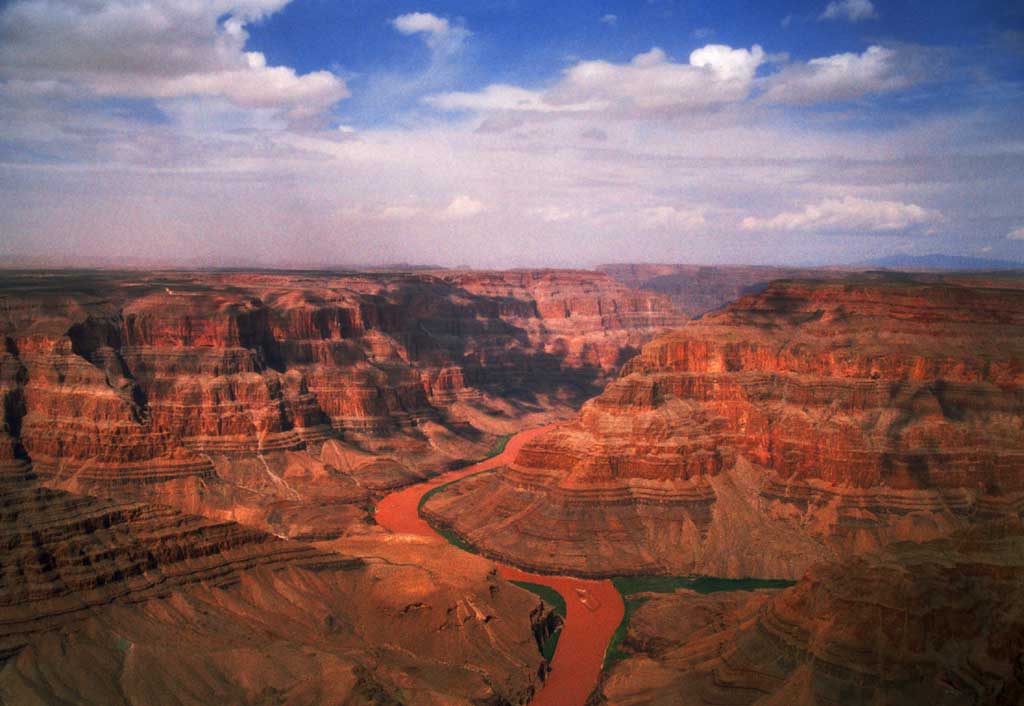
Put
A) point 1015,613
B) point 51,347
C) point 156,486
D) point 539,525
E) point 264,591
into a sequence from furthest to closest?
1. point 51,347
2. point 156,486
3. point 539,525
4. point 264,591
5. point 1015,613

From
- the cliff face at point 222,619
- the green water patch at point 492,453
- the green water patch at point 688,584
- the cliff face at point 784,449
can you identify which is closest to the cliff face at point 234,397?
the green water patch at point 492,453

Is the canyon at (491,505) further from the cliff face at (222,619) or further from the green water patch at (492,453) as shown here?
the green water patch at (492,453)

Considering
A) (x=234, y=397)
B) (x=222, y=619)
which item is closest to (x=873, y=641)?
(x=222, y=619)

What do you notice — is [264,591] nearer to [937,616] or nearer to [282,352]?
[937,616]

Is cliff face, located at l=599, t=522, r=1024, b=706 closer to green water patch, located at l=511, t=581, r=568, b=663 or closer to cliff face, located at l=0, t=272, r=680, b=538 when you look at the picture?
green water patch, located at l=511, t=581, r=568, b=663

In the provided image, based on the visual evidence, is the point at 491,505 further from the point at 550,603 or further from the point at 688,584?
the point at 688,584

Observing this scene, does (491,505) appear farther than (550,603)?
Yes

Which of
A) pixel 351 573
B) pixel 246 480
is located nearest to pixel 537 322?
pixel 246 480
